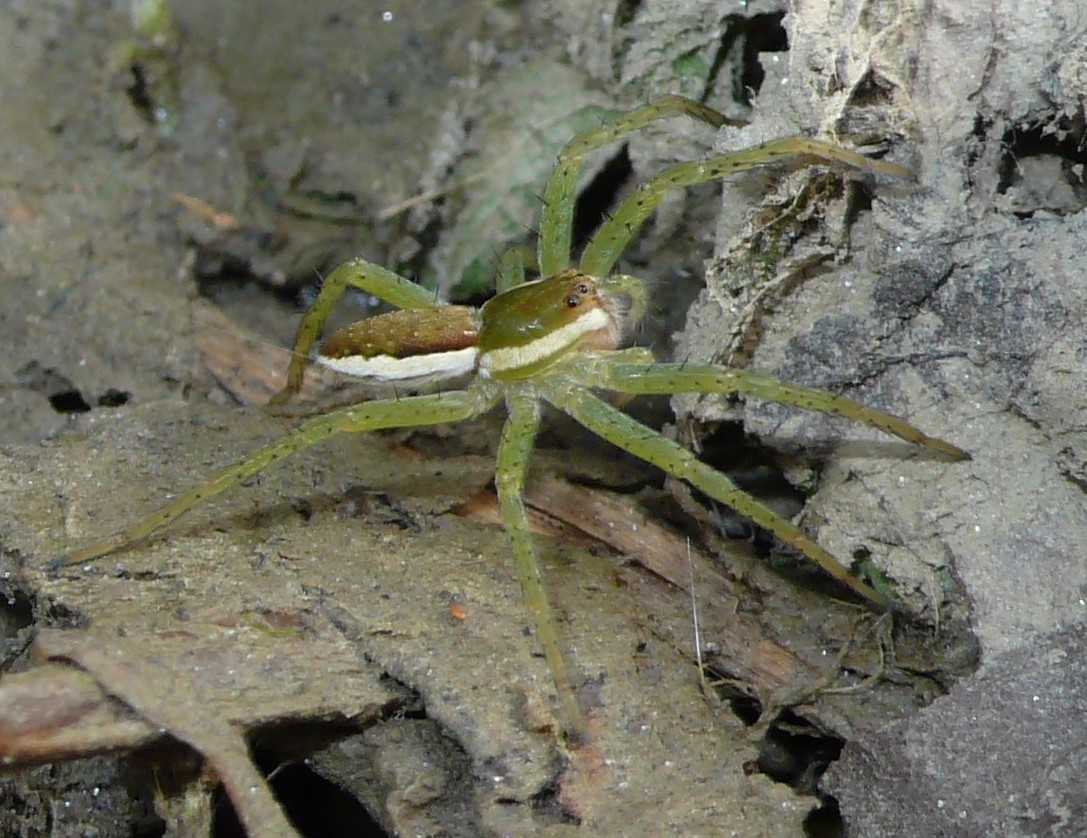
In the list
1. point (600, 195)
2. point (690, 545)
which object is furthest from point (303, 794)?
point (600, 195)

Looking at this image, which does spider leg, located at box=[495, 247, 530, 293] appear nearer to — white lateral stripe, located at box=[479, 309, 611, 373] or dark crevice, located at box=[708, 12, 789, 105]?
white lateral stripe, located at box=[479, 309, 611, 373]

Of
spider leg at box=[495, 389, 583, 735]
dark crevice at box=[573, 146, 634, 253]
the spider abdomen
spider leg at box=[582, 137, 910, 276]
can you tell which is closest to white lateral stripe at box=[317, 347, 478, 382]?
the spider abdomen

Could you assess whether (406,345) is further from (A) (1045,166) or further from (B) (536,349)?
(A) (1045,166)

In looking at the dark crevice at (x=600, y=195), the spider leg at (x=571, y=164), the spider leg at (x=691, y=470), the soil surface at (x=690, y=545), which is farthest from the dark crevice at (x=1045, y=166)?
the dark crevice at (x=600, y=195)

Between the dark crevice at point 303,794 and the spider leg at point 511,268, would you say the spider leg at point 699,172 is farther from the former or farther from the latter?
the dark crevice at point 303,794

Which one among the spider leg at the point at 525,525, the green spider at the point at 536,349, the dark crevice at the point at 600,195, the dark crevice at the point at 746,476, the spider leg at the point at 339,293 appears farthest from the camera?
the dark crevice at the point at 600,195

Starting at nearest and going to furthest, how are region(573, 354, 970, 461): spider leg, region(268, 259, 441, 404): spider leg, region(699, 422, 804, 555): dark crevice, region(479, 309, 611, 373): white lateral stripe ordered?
region(573, 354, 970, 461): spider leg
region(699, 422, 804, 555): dark crevice
region(479, 309, 611, 373): white lateral stripe
region(268, 259, 441, 404): spider leg

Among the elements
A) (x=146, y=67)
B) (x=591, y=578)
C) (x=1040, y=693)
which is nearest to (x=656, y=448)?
(x=591, y=578)
